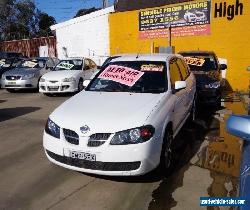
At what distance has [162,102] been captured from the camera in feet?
16.9

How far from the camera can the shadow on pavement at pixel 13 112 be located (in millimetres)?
9378

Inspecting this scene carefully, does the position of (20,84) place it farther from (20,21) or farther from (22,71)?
(20,21)

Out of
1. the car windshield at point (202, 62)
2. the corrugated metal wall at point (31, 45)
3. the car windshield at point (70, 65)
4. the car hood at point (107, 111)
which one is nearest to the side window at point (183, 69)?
the car hood at point (107, 111)

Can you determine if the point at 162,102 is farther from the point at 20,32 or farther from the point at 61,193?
the point at 20,32

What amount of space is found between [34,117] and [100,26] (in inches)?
411

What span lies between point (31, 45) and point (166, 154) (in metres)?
23.2

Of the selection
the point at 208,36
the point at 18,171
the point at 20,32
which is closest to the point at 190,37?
the point at 208,36

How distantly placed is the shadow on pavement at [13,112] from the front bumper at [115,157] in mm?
4951

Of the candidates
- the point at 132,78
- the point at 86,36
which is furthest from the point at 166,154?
the point at 86,36

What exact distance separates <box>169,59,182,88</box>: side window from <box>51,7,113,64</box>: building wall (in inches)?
476

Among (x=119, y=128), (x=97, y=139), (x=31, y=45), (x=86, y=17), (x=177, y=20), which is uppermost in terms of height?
(x=86, y=17)

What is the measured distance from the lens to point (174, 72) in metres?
6.41

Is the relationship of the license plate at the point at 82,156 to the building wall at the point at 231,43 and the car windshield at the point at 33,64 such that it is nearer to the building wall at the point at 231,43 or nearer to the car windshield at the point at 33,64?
the building wall at the point at 231,43

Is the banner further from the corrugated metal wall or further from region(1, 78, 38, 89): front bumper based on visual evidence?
the corrugated metal wall
